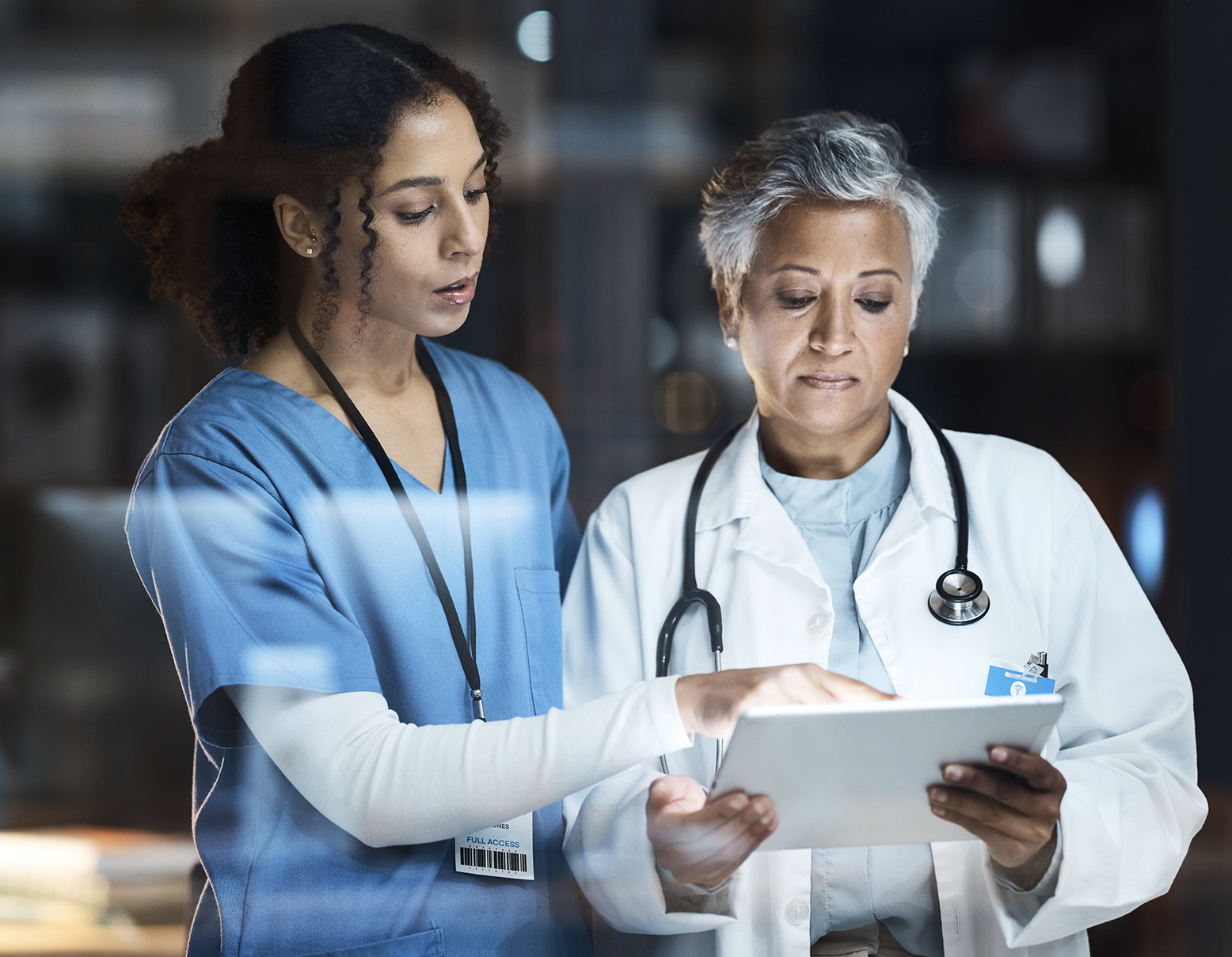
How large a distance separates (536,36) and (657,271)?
36 centimetres

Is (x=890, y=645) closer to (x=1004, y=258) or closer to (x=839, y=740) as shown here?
(x=839, y=740)

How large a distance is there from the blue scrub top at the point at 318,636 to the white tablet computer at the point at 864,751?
0.35 m

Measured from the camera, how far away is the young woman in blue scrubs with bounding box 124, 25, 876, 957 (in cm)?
117

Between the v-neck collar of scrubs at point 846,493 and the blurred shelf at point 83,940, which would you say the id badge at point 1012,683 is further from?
the blurred shelf at point 83,940

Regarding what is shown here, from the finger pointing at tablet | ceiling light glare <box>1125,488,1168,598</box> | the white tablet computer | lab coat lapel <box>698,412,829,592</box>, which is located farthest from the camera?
ceiling light glare <box>1125,488,1168,598</box>

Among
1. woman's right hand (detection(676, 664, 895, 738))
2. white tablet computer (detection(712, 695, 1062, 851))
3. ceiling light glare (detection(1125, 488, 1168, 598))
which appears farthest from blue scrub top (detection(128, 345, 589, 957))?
ceiling light glare (detection(1125, 488, 1168, 598))

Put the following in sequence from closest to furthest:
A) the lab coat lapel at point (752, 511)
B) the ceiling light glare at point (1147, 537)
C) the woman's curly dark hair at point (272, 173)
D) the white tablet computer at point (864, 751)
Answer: the white tablet computer at point (864, 751), the woman's curly dark hair at point (272, 173), the lab coat lapel at point (752, 511), the ceiling light glare at point (1147, 537)

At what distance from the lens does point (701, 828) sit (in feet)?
3.90

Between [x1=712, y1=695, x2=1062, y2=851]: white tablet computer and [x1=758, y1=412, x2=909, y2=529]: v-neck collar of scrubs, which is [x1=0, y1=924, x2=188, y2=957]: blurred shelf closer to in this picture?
[x1=712, y1=695, x2=1062, y2=851]: white tablet computer

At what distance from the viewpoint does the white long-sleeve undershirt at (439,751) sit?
3.81 ft

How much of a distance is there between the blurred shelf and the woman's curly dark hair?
0.74 metres

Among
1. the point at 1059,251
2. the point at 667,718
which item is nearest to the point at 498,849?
the point at 667,718

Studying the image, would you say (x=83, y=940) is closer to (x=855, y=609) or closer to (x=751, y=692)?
(x=751, y=692)

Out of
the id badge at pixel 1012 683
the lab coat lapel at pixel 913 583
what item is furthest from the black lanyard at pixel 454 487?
the id badge at pixel 1012 683
